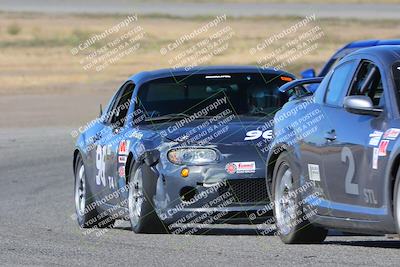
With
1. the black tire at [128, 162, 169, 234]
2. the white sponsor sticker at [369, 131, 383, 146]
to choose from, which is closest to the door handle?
the white sponsor sticker at [369, 131, 383, 146]

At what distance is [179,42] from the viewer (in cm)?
4606

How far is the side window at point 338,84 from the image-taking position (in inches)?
362

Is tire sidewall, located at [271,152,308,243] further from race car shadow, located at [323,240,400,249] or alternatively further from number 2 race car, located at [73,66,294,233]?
number 2 race car, located at [73,66,294,233]

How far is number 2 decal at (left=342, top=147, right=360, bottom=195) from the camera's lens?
28.0ft

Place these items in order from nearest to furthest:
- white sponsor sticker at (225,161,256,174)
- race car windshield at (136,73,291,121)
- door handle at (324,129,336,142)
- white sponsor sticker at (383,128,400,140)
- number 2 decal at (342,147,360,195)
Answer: white sponsor sticker at (383,128,400,140) < number 2 decal at (342,147,360,195) < door handle at (324,129,336,142) < white sponsor sticker at (225,161,256,174) < race car windshield at (136,73,291,121)

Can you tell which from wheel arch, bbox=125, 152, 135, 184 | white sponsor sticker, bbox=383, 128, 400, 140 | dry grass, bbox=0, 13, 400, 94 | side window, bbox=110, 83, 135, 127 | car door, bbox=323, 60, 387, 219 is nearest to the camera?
white sponsor sticker, bbox=383, 128, 400, 140

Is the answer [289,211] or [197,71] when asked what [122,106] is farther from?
[289,211]

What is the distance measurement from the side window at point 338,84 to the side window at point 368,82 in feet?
0.32

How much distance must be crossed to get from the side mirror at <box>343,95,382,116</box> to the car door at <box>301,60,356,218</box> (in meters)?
0.40

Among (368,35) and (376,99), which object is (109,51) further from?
(376,99)

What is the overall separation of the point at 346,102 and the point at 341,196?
2.19 feet

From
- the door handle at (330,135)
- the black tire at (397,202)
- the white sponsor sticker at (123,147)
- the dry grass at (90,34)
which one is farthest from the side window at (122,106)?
the dry grass at (90,34)

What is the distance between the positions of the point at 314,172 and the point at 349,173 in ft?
2.08

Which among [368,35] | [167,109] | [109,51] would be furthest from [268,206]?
[368,35]
